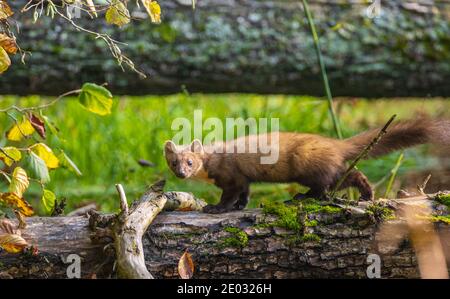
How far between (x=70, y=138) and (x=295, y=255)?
278 centimetres

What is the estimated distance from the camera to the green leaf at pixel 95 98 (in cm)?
311

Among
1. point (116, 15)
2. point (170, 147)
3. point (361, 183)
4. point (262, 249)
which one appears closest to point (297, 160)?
point (361, 183)

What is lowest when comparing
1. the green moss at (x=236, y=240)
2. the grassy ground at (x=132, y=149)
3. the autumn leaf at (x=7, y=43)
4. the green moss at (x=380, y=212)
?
the green moss at (x=236, y=240)

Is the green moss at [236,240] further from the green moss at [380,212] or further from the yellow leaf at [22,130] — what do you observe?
the yellow leaf at [22,130]

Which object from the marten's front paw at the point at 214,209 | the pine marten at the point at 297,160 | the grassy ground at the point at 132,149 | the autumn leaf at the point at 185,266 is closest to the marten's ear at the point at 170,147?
the pine marten at the point at 297,160

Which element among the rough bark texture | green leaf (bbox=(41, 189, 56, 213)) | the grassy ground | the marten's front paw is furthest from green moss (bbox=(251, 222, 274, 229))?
the rough bark texture

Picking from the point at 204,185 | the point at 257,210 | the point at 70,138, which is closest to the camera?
the point at 257,210

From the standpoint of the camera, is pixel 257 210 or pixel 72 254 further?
pixel 257 210

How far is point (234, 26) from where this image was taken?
542cm

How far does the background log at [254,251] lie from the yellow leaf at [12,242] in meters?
0.17

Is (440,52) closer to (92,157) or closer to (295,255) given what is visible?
(92,157)

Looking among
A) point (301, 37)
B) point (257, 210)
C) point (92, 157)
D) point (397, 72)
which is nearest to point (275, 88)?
point (301, 37)
